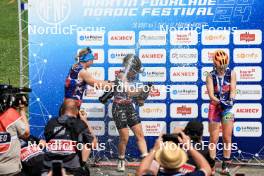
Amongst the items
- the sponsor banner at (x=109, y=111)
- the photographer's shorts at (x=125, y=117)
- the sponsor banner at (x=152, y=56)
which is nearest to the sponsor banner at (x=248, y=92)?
the sponsor banner at (x=152, y=56)

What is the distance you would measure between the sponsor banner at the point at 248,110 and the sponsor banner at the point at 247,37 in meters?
0.98

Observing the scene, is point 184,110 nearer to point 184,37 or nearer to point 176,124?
point 176,124

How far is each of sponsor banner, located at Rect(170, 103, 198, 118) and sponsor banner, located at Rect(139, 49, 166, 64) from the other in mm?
745

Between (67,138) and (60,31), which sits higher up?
(60,31)

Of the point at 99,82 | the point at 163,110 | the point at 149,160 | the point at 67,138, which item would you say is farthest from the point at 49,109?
the point at 149,160

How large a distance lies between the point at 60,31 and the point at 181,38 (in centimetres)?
196

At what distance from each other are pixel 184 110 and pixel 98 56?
64.8 inches

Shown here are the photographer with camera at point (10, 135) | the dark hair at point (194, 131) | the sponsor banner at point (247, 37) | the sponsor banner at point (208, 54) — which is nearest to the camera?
the dark hair at point (194, 131)

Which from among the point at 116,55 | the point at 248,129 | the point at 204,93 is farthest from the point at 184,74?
the point at 248,129

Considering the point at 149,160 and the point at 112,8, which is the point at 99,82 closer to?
the point at 112,8

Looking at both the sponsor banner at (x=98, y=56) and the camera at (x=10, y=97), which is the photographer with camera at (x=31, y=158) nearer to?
the camera at (x=10, y=97)

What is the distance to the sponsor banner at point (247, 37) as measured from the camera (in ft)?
31.4

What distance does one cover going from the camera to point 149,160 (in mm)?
5711

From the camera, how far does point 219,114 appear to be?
30.2 ft
